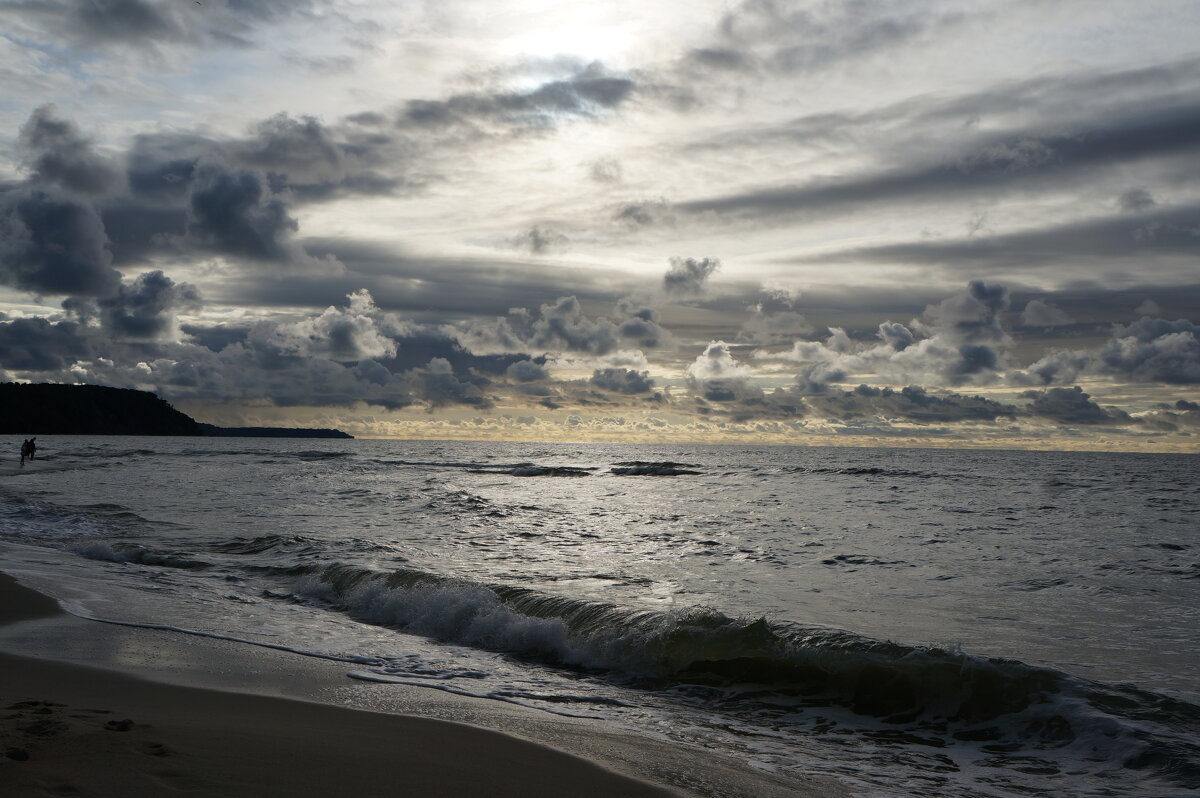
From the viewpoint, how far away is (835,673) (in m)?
8.59

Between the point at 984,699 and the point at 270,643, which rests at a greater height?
the point at 984,699

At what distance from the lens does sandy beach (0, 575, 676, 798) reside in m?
4.26

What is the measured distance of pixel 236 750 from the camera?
498 cm

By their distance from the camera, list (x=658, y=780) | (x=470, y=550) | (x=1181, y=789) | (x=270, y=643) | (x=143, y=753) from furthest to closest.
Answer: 1. (x=470, y=550)
2. (x=270, y=643)
3. (x=1181, y=789)
4. (x=658, y=780)
5. (x=143, y=753)

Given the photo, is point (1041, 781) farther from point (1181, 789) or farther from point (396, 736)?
point (396, 736)

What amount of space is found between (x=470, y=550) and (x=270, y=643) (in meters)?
9.48

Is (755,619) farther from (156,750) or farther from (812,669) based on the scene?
(156,750)

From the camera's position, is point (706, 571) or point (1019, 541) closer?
point (706, 571)

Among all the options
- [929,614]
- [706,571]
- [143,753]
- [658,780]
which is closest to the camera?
[143,753]

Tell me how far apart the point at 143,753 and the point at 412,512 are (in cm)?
2361

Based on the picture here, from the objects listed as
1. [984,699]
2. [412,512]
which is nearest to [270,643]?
[984,699]

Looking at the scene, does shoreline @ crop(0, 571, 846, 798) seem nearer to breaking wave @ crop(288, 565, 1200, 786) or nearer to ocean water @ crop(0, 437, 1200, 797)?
ocean water @ crop(0, 437, 1200, 797)

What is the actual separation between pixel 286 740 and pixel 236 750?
441 mm

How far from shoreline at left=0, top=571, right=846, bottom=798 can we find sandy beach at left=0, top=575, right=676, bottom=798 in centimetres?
1
